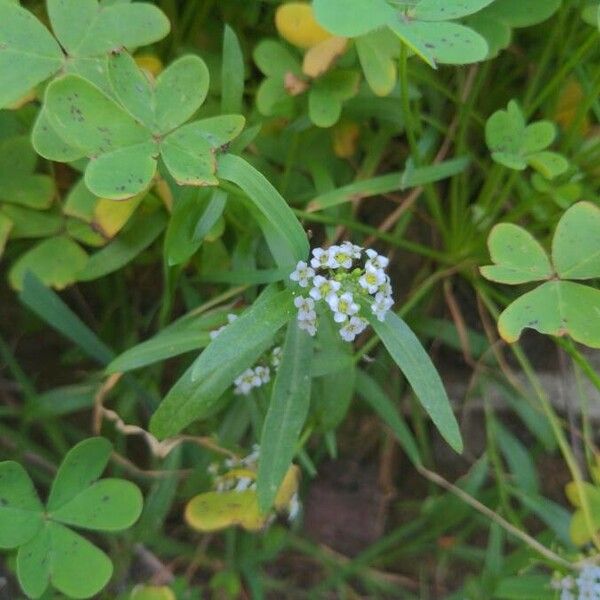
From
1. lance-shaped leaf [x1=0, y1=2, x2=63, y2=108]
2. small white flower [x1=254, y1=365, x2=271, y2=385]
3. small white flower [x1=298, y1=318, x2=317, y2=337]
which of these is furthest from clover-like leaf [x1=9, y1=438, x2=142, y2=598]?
lance-shaped leaf [x1=0, y1=2, x2=63, y2=108]

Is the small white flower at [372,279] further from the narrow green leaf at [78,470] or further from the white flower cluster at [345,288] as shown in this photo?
the narrow green leaf at [78,470]

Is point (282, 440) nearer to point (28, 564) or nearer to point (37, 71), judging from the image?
point (28, 564)

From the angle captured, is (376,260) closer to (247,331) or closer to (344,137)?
(247,331)

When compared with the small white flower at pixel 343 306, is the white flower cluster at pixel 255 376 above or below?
below

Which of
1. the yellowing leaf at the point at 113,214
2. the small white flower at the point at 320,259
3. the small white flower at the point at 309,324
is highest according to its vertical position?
the small white flower at the point at 320,259

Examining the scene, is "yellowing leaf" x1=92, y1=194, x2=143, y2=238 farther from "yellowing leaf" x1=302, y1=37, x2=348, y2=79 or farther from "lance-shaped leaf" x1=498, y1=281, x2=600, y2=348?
"lance-shaped leaf" x1=498, y1=281, x2=600, y2=348

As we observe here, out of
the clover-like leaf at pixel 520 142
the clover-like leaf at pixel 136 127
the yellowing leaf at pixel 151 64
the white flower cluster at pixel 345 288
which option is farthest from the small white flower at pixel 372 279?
the yellowing leaf at pixel 151 64
